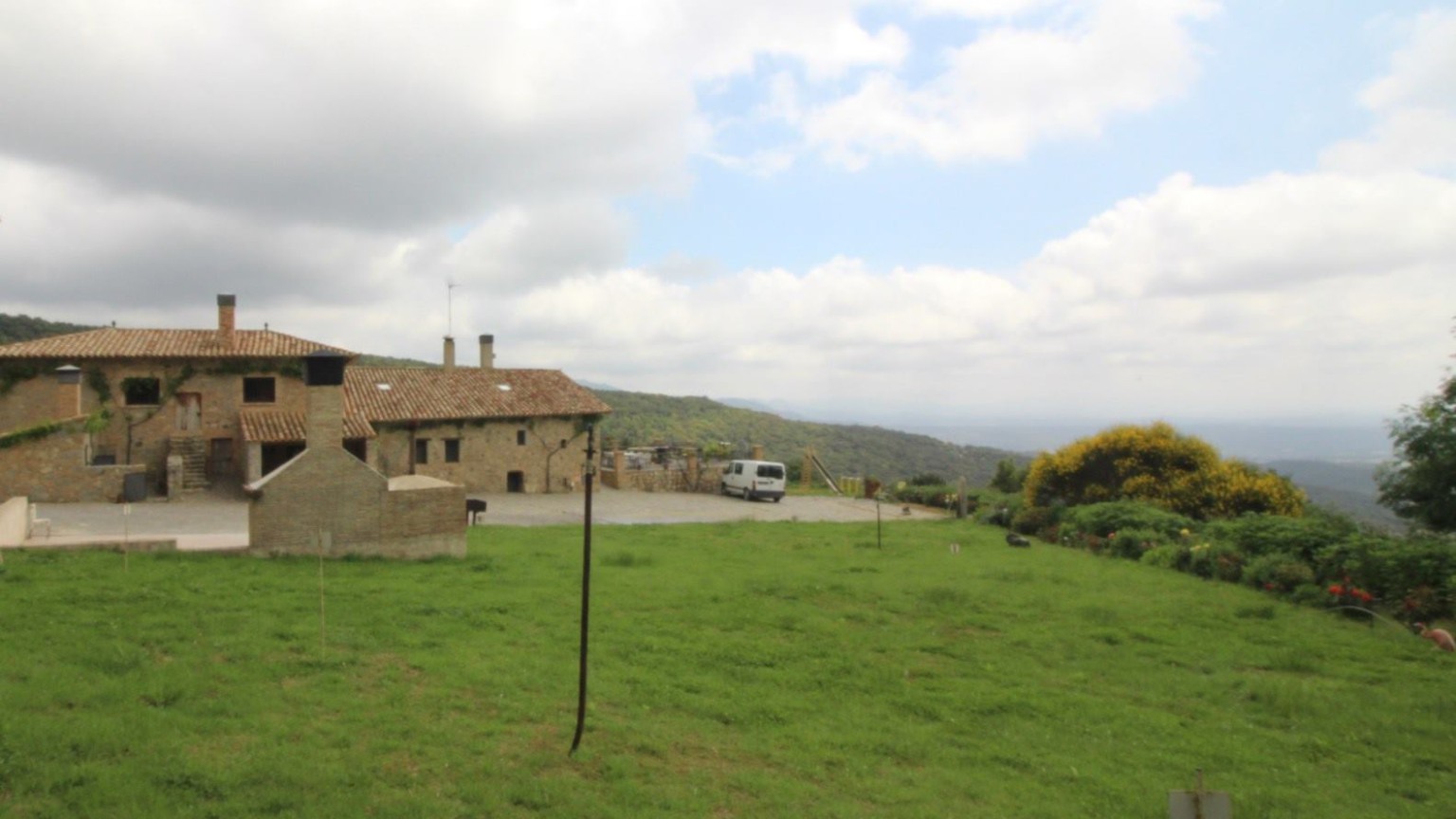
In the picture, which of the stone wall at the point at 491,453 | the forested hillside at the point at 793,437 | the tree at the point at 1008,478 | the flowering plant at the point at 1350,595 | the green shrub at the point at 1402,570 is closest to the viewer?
the green shrub at the point at 1402,570

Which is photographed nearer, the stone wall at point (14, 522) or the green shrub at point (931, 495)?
the stone wall at point (14, 522)

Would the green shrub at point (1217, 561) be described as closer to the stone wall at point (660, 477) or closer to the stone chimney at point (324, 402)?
the stone chimney at point (324, 402)

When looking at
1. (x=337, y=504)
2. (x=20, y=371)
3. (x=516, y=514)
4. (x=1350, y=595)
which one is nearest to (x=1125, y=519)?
(x=1350, y=595)

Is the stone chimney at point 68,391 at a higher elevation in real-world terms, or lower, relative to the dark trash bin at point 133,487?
higher

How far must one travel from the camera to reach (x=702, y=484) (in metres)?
41.0

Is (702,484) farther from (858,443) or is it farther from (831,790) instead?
(858,443)

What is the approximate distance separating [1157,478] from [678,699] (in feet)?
82.8

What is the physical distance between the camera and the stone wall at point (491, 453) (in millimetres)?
34094

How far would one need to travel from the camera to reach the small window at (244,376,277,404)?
3111cm

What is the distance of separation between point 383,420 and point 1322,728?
100 ft

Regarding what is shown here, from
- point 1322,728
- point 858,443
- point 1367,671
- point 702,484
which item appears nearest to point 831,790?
point 1322,728

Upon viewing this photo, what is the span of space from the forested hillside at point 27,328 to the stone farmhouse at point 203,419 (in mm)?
27978

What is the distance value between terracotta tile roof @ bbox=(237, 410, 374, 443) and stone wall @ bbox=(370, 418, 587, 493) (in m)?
1.36

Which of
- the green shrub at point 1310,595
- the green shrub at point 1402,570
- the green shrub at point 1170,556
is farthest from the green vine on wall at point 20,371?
the green shrub at point 1402,570
